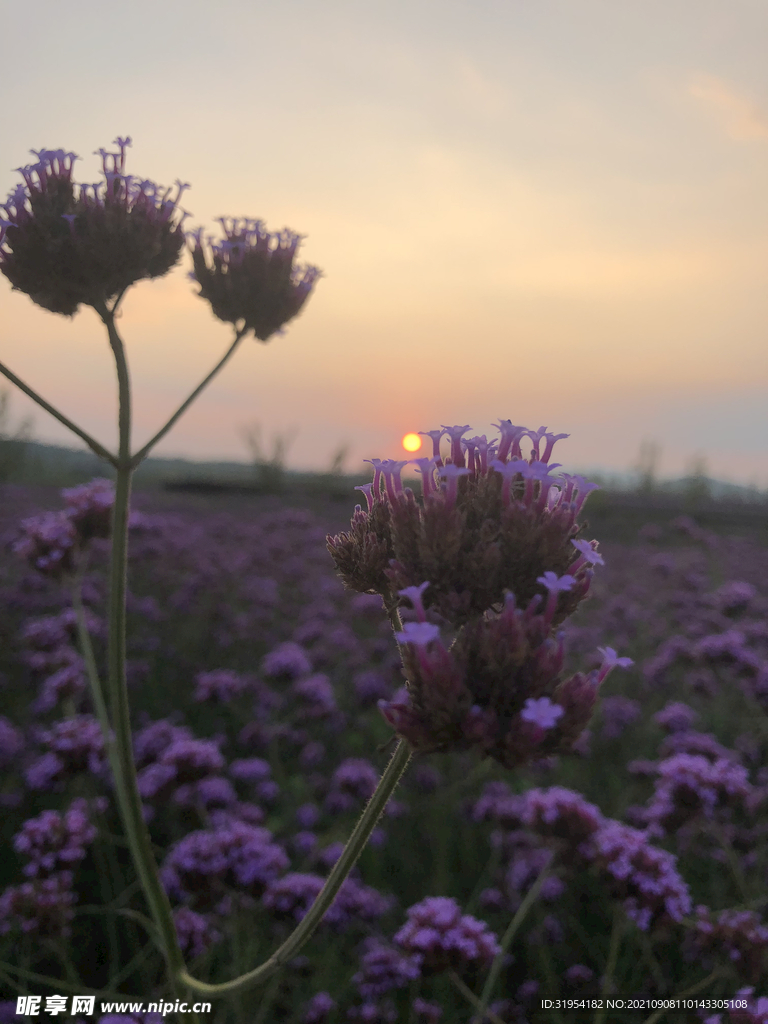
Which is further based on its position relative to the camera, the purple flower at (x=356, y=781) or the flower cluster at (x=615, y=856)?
the purple flower at (x=356, y=781)

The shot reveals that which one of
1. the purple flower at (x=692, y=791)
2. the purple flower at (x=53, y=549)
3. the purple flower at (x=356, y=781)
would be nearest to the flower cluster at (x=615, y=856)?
the purple flower at (x=692, y=791)

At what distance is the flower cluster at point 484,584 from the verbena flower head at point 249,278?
46.0 inches

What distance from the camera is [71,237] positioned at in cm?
220

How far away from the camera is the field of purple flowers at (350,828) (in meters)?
3.03

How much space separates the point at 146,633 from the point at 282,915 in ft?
15.7

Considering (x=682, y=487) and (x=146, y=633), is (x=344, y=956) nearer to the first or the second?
(x=146, y=633)

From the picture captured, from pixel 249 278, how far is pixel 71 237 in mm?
720

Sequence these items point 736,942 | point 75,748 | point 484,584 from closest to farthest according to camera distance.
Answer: point 484,584, point 736,942, point 75,748

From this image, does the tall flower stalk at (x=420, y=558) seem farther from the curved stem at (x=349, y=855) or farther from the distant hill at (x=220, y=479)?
the distant hill at (x=220, y=479)

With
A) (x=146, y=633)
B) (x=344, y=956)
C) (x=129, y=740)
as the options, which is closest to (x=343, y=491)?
(x=146, y=633)

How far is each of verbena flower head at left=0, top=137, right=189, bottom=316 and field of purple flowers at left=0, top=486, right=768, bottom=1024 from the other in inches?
69.6

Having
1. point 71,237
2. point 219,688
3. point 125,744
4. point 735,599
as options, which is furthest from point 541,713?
point 735,599

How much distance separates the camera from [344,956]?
4.00 m

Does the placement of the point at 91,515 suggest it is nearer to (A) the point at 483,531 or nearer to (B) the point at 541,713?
(A) the point at 483,531
